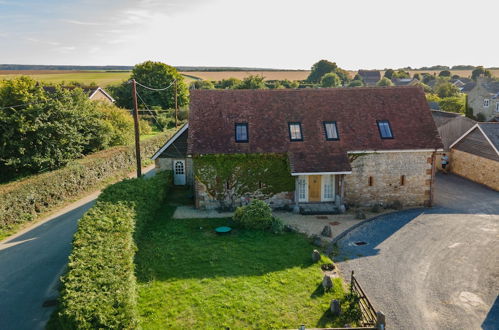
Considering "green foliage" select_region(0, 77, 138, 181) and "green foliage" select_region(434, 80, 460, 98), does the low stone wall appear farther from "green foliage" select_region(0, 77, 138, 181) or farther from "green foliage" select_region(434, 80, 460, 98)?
"green foliage" select_region(434, 80, 460, 98)

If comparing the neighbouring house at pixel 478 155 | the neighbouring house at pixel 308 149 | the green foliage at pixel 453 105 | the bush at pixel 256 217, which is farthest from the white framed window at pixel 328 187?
the green foliage at pixel 453 105

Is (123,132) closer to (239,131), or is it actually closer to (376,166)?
(239,131)

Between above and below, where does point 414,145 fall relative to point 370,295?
above

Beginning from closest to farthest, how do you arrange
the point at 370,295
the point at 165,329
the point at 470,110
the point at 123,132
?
the point at 165,329
the point at 370,295
the point at 123,132
the point at 470,110

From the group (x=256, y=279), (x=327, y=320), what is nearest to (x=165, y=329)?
(x=256, y=279)

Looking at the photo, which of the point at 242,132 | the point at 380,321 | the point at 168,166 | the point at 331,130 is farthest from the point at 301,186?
the point at 380,321

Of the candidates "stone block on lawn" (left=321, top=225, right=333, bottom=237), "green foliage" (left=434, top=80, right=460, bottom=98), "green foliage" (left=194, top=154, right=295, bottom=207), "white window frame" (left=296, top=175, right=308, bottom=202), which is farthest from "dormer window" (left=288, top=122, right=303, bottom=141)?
"green foliage" (left=434, top=80, right=460, bottom=98)

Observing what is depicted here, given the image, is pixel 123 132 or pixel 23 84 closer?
pixel 23 84
